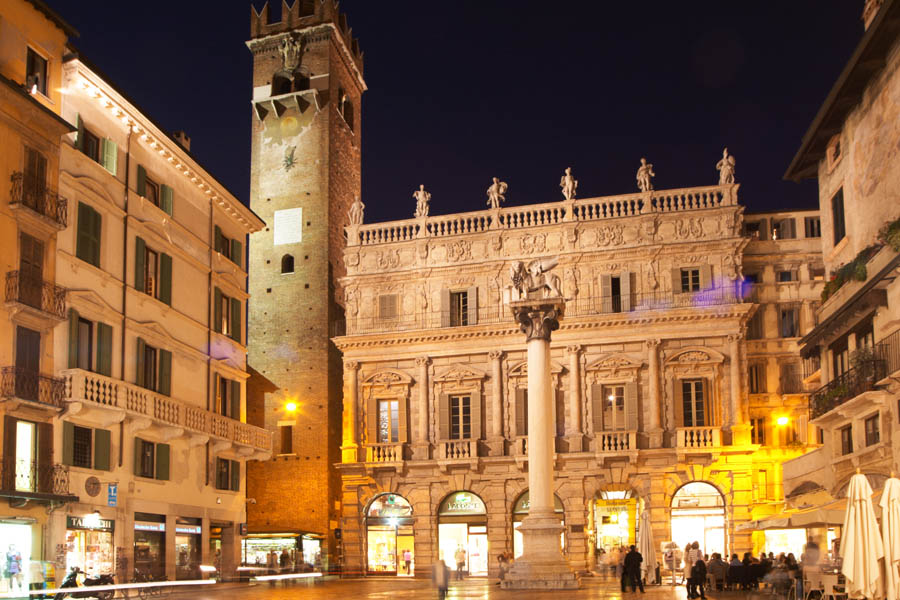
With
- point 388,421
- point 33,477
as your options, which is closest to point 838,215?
point 388,421

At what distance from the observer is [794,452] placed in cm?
4422

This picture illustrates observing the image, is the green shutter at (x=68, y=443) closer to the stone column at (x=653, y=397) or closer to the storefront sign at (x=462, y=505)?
the storefront sign at (x=462, y=505)

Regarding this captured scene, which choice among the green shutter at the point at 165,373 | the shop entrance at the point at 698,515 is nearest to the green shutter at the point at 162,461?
the green shutter at the point at 165,373

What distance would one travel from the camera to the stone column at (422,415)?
47.1 meters

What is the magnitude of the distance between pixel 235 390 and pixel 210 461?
12.8 ft

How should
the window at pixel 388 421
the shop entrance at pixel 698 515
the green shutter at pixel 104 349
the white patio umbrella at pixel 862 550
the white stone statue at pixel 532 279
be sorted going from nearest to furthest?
the white patio umbrella at pixel 862 550 → the green shutter at pixel 104 349 → the white stone statue at pixel 532 279 → the shop entrance at pixel 698 515 → the window at pixel 388 421

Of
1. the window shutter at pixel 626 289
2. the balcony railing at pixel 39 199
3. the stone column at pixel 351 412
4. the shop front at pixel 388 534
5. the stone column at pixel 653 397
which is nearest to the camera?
the balcony railing at pixel 39 199

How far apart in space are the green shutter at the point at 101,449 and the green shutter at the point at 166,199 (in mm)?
7875

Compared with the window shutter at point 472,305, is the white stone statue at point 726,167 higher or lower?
higher

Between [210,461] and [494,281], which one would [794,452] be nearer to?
[494,281]

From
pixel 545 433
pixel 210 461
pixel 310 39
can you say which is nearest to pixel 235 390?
pixel 210 461

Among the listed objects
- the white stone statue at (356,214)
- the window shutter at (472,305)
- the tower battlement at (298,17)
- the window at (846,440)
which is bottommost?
the window at (846,440)

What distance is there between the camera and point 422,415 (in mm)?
47531

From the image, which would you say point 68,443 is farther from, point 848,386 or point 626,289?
point 626,289
